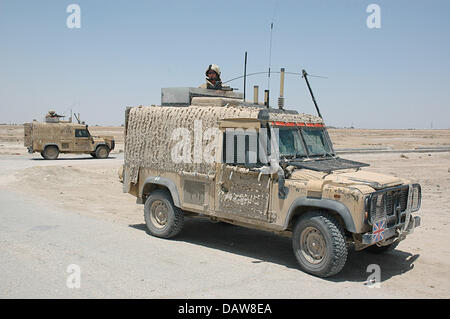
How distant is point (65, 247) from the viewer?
7.23 metres

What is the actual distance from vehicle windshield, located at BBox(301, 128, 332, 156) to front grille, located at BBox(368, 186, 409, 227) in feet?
4.86

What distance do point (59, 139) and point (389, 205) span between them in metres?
22.6

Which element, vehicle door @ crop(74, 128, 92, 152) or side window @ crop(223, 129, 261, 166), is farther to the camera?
vehicle door @ crop(74, 128, 92, 152)

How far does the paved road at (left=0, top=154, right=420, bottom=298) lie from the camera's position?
17.9 ft

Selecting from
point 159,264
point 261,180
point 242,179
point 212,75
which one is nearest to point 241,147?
point 242,179

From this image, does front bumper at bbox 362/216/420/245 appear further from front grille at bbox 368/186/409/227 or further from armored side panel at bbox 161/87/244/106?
armored side panel at bbox 161/87/244/106

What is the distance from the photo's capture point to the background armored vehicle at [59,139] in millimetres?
25031

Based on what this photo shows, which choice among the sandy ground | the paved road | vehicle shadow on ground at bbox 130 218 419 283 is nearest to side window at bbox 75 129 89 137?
the sandy ground

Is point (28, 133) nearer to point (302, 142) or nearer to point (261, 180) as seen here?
point (302, 142)

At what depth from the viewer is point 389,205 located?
245 inches

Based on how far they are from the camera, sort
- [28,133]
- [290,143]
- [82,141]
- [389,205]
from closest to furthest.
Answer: [389,205], [290,143], [28,133], [82,141]
